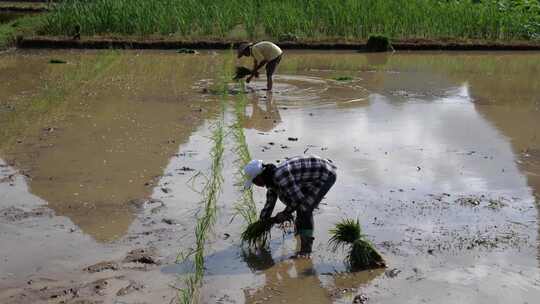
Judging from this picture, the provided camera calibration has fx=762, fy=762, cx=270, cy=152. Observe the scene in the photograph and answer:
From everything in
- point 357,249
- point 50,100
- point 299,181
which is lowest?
point 357,249

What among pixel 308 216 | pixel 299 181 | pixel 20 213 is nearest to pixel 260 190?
pixel 308 216

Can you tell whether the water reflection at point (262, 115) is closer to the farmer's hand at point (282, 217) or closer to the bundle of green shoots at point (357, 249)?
the farmer's hand at point (282, 217)

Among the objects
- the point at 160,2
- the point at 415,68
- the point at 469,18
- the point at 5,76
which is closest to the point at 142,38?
the point at 160,2

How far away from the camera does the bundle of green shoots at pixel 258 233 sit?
4879mm

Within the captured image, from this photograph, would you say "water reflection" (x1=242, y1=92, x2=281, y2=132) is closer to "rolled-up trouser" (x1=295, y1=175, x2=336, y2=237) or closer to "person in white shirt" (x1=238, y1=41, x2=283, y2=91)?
"person in white shirt" (x1=238, y1=41, x2=283, y2=91)

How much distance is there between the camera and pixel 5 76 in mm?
12477

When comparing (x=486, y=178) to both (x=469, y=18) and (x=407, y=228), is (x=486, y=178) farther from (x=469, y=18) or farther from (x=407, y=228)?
(x=469, y=18)

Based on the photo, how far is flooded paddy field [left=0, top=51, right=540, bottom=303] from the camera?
4.61m

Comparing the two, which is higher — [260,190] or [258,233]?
[258,233]

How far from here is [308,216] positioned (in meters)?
4.97

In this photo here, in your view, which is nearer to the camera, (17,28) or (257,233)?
(257,233)

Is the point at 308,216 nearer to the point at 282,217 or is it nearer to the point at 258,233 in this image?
the point at 282,217

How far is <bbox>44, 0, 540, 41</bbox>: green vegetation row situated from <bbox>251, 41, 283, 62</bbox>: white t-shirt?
21.0ft

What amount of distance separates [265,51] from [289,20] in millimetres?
6928
